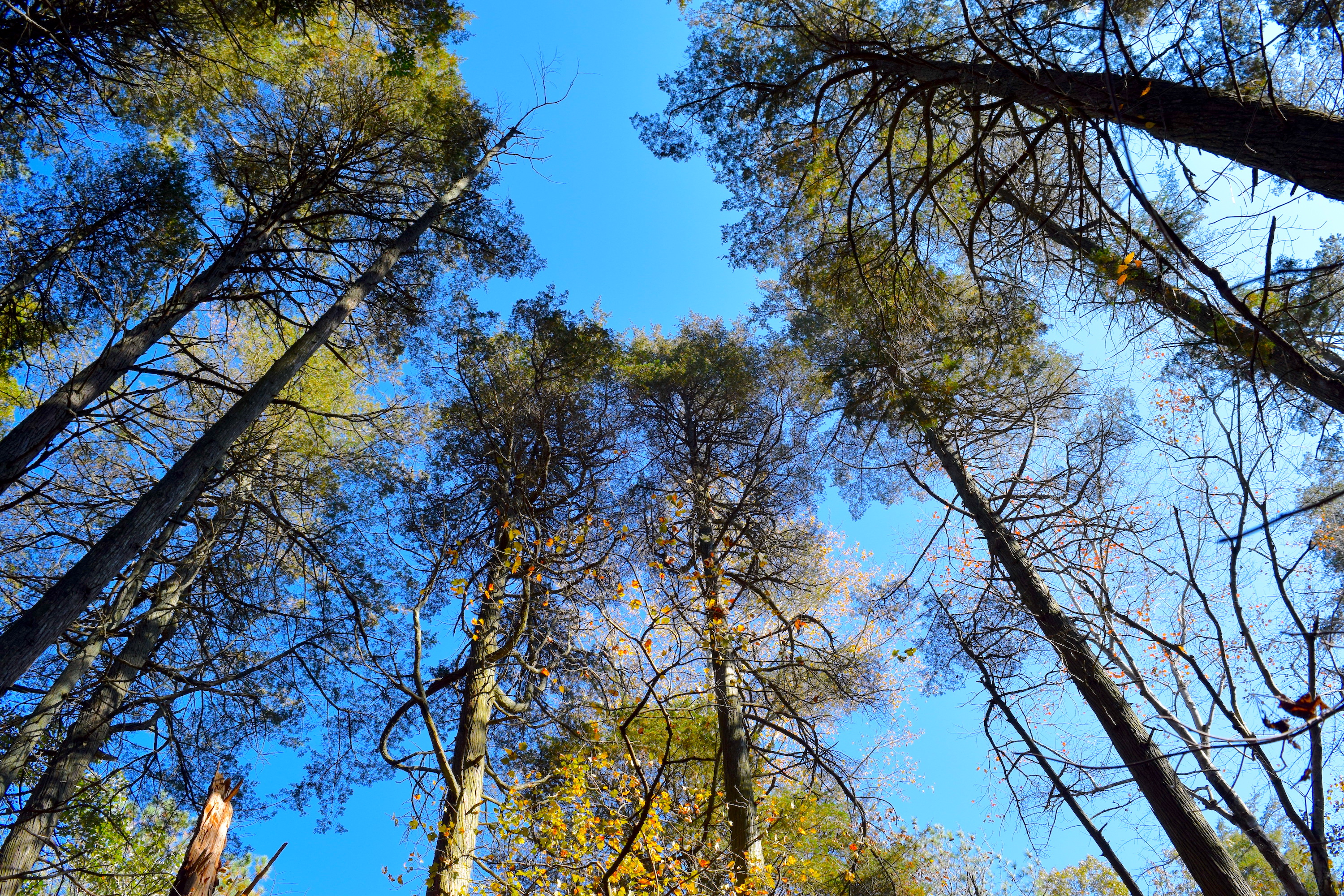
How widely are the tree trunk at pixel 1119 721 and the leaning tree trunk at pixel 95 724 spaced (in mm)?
7084

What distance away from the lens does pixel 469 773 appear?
530 cm

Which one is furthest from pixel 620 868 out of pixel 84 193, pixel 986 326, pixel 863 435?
pixel 84 193

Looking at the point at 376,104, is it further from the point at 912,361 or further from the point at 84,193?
the point at 912,361

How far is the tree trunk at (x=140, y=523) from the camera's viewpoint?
351cm

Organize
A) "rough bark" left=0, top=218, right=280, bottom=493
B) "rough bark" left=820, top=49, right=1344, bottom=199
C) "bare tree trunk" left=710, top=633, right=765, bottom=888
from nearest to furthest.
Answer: "rough bark" left=820, top=49, right=1344, bottom=199 → "rough bark" left=0, top=218, right=280, bottom=493 → "bare tree trunk" left=710, top=633, right=765, bottom=888

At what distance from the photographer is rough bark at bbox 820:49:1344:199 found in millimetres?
2668

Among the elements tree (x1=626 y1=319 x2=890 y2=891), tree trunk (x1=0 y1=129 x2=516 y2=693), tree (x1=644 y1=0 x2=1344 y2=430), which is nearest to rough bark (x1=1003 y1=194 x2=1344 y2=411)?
tree (x1=644 y1=0 x2=1344 y2=430)

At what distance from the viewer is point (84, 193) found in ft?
21.5

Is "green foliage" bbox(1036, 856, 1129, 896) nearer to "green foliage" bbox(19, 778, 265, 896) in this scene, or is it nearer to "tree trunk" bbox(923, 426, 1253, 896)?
"tree trunk" bbox(923, 426, 1253, 896)

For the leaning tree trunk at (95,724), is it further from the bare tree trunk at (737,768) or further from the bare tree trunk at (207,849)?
the bare tree trunk at (737,768)

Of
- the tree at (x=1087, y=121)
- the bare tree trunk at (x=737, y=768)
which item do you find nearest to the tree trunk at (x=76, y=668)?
the bare tree trunk at (x=737, y=768)

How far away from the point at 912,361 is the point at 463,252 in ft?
20.2

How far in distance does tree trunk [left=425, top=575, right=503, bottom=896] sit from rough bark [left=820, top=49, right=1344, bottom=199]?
3572 mm

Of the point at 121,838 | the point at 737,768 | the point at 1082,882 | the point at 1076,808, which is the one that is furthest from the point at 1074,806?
the point at 1082,882
